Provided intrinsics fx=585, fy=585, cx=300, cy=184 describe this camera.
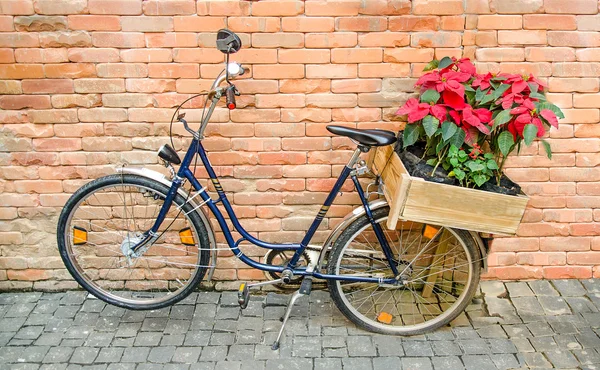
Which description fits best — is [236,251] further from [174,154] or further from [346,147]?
[346,147]

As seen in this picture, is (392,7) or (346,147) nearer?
(392,7)

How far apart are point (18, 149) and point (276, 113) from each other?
181 centimetres

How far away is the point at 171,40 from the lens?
3840 mm

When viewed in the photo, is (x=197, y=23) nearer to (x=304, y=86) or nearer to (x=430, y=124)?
(x=304, y=86)

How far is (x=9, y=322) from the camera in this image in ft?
13.1

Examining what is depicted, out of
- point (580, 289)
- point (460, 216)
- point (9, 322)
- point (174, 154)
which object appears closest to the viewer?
point (460, 216)

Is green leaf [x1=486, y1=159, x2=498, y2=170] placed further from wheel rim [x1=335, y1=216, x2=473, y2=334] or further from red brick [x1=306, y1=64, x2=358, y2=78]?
red brick [x1=306, y1=64, x2=358, y2=78]

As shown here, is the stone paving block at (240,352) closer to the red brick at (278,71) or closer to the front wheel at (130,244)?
the front wheel at (130,244)

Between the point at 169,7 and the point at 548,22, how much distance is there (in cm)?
248

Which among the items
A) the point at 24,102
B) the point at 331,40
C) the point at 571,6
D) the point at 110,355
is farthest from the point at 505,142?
the point at 24,102

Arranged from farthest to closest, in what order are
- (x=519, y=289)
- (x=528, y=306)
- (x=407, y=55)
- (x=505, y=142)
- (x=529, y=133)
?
(x=519, y=289), (x=528, y=306), (x=407, y=55), (x=505, y=142), (x=529, y=133)

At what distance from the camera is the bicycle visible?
3732mm

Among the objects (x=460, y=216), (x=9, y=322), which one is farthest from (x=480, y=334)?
(x=9, y=322)

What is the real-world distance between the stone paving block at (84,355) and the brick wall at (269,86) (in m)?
0.98
